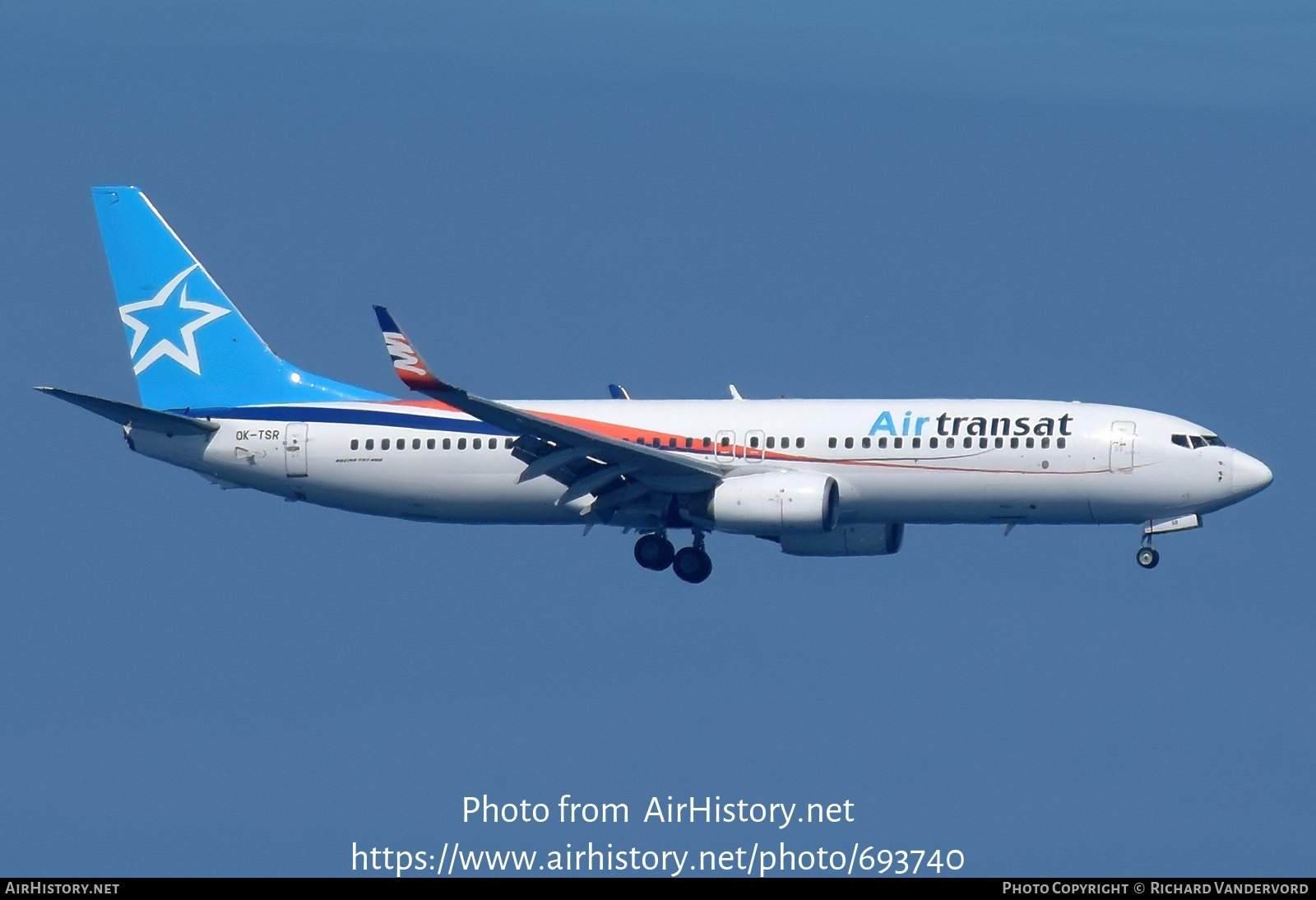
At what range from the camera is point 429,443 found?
183 ft

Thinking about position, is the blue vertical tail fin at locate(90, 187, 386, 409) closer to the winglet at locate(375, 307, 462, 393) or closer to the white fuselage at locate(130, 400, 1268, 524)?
the white fuselage at locate(130, 400, 1268, 524)

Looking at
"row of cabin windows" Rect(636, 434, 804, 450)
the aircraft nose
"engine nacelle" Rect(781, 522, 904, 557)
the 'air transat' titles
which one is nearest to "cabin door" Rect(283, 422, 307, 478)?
"row of cabin windows" Rect(636, 434, 804, 450)

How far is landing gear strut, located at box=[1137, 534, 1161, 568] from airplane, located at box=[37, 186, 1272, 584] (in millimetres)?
59

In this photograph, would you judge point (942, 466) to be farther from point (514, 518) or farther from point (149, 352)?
point (149, 352)

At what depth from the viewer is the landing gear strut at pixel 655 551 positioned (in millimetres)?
56094

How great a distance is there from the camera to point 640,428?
54906 mm

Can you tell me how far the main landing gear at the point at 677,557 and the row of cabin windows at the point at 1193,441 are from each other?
13136 mm

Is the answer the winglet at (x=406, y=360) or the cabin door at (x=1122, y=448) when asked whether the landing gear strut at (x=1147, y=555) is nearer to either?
the cabin door at (x=1122, y=448)

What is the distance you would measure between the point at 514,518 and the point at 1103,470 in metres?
16.1

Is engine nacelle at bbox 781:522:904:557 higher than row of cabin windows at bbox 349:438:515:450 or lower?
lower

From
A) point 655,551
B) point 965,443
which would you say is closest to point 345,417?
point 655,551

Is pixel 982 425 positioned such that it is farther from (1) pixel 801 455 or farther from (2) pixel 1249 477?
(2) pixel 1249 477

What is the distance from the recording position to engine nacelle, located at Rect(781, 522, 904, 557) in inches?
2196
